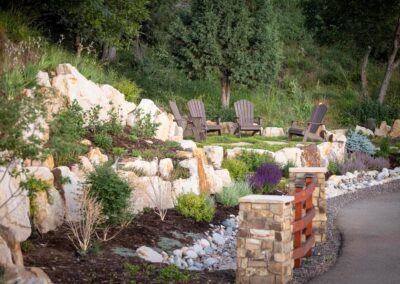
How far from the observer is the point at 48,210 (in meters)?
7.14

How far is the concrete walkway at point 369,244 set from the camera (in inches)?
241

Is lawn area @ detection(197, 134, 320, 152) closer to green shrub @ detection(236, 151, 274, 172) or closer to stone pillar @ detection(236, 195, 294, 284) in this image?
green shrub @ detection(236, 151, 274, 172)

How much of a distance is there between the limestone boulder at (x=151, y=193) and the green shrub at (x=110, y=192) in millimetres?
938

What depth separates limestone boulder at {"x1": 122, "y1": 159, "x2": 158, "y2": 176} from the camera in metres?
9.18

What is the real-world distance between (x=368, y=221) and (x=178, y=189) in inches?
100

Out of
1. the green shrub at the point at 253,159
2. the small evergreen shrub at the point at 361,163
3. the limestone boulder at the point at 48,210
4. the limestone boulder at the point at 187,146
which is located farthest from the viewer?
the small evergreen shrub at the point at 361,163

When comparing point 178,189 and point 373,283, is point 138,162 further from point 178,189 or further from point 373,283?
point 373,283

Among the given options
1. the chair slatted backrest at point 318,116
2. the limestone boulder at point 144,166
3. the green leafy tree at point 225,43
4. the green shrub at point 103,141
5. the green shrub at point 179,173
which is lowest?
the green shrub at point 179,173

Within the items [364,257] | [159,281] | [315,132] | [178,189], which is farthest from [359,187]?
[159,281]

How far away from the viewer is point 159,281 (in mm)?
5457

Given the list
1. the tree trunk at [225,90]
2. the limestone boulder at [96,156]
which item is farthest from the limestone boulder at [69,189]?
the tree trunk at [225,90]

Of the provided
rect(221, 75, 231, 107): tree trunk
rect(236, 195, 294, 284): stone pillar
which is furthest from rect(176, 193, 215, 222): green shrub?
rect(221, 75, 231, 107): tree trunk

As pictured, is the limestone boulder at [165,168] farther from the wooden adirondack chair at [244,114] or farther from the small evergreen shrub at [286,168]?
the wooden adirondack chair at [244,114]

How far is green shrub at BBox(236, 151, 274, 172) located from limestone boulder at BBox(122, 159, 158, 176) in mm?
2794
